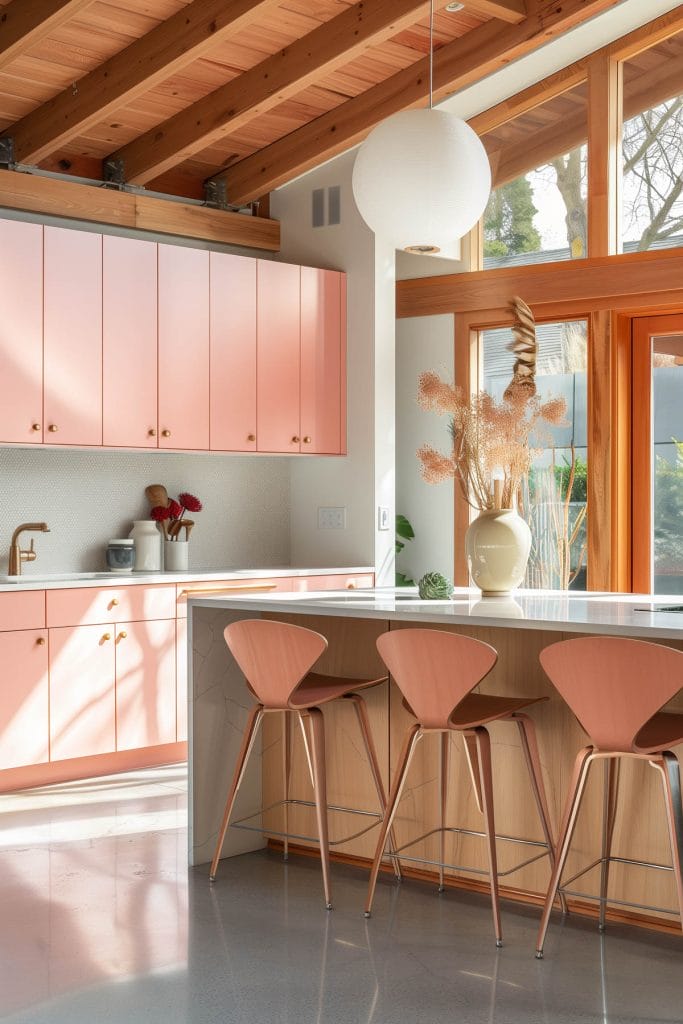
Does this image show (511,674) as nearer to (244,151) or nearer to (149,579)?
(149,579)

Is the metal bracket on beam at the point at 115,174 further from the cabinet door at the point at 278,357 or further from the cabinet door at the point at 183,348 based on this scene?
the cabinet door at the point at 278,357

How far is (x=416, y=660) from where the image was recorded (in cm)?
353

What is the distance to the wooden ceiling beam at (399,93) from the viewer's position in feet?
18.6

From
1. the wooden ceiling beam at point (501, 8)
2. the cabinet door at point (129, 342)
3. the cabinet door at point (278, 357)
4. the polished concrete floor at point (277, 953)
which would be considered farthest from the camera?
the cabinet door at point (278, 357)

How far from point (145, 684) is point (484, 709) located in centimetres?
246

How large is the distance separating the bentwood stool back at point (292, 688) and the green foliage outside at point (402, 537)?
2902 mm

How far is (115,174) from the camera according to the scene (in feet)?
20.3

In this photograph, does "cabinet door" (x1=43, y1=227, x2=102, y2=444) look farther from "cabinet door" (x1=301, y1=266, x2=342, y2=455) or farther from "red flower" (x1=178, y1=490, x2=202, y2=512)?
"cabinet door" (x1=301, y1=266, x2=342, y2=455)

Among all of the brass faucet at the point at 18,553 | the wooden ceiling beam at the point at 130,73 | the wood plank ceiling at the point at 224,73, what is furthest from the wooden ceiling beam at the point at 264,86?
the brass faucet at the point at 18,553

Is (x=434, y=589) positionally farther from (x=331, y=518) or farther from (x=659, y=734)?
(x=331, y=518)

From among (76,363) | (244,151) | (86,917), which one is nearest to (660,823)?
(86,917)

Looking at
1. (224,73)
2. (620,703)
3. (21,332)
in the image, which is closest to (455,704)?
(620,703)

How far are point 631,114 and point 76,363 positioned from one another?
9.50ft

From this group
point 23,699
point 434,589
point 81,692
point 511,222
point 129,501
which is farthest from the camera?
point 511,222
